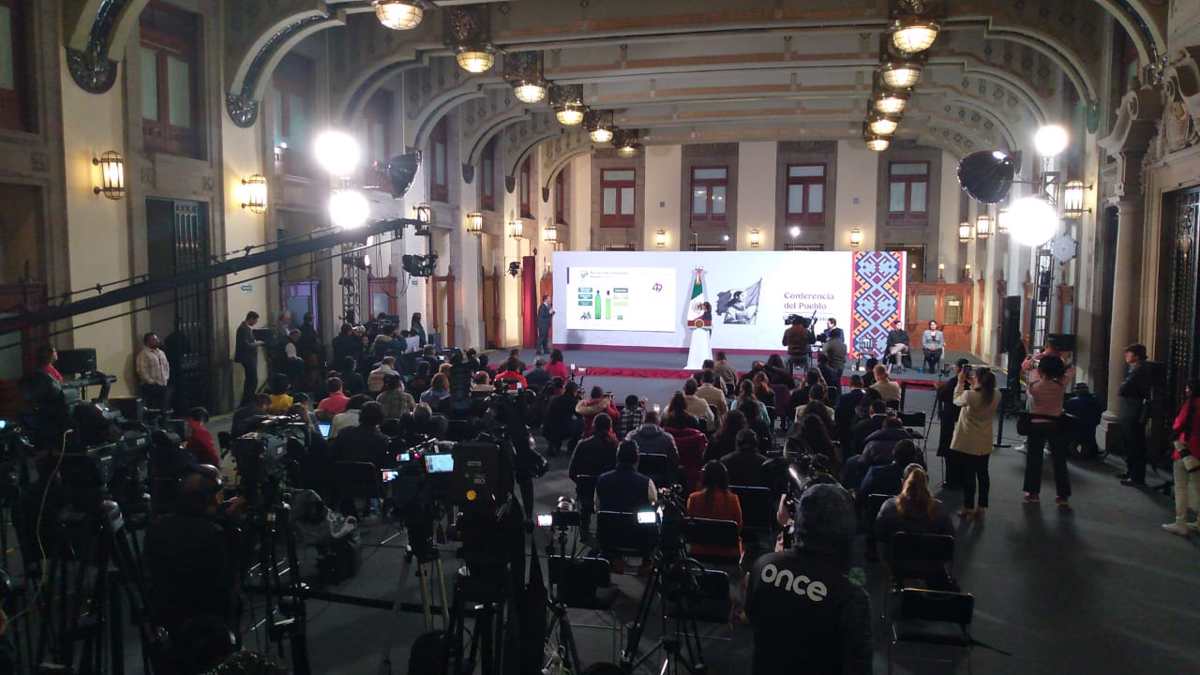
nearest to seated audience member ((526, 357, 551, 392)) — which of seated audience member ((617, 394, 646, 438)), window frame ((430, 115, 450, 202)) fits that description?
seated audience member ((617, 394, 646, 438))

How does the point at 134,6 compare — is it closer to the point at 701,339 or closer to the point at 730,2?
the point at 730,2

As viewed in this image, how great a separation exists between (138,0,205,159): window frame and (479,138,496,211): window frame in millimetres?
9119

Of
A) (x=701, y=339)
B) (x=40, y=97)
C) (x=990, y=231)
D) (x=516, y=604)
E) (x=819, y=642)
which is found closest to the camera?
(x=819, y=642)

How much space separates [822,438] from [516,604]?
4.00 m

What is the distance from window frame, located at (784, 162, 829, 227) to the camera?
83.7ft

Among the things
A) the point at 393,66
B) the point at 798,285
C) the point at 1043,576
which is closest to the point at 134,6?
the point at 393,66

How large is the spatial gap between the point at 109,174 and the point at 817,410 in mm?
8342

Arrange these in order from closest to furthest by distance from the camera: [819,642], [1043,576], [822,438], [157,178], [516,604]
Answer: [819,642] < [516,604] < [1043,576] < [822,438] < [157,178]

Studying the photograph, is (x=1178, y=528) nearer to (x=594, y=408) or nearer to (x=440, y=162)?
(x=594, y=408)

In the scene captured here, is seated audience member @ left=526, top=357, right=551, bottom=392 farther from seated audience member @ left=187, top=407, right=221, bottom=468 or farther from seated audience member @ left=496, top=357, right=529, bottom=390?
seated audience member @ left=187, top=407, right=221, bottom=468

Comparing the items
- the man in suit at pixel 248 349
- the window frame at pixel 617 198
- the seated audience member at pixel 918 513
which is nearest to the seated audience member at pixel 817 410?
the seated audience member at pixel 918 513

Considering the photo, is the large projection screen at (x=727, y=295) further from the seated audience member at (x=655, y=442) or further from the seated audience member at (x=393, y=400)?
the seated audience member at (x=655, y=442)

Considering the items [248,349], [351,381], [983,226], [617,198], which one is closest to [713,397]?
[351,381]

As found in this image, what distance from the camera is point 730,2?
461 inches
